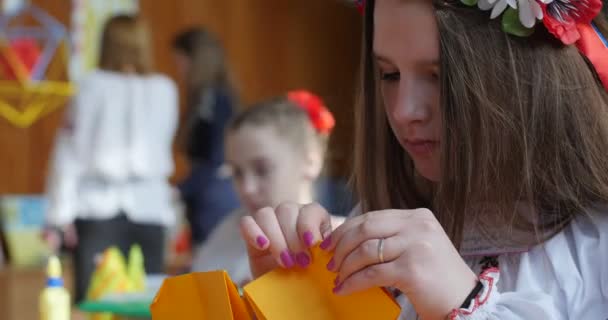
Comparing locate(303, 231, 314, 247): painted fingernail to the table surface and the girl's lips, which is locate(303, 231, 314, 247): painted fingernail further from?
the table surface

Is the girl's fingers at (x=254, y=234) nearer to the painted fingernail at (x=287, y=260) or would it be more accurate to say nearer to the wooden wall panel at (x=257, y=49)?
the painted fingernail at (x=287, y=260)

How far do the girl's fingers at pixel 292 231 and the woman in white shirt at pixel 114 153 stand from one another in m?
2.06

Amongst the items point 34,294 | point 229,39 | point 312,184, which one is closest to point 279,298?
point 312,184

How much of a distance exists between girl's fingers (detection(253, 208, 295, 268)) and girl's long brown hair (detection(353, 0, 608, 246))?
0.58 feet

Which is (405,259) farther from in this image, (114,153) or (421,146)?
(114,153)

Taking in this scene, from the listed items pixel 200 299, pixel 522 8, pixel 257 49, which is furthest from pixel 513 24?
pixel 257 49

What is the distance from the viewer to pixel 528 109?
82 cm

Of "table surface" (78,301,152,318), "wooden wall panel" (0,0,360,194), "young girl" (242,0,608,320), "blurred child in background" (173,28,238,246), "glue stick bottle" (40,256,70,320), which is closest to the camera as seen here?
"young girl" (242,0,608,320)

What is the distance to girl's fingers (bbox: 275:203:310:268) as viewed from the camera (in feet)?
2.55

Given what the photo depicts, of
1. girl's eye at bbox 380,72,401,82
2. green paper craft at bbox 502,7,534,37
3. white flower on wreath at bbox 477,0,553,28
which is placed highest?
white flower on wreath at bbox 477,0,553,28

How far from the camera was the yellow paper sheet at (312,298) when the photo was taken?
29.3 inches

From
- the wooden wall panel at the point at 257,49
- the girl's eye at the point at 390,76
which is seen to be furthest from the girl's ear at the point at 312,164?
the wooden wall panel at the point at 257,49

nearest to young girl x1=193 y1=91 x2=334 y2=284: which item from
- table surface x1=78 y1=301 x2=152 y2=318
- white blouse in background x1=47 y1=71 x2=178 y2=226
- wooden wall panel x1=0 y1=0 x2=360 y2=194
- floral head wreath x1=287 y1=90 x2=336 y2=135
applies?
floral head wreath x1=287 y1=90 x2=336 y2=135

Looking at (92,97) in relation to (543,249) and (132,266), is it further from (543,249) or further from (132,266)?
(543,249)
